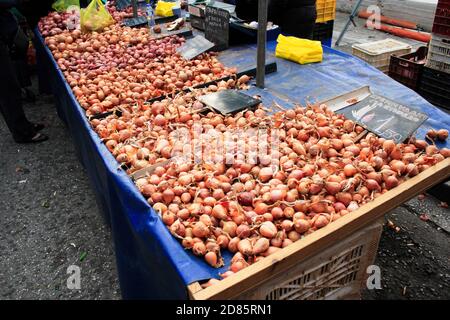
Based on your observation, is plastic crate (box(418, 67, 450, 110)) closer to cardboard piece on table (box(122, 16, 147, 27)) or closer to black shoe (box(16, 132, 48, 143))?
cardboard piece on table (box(122, 16, 147, 27))

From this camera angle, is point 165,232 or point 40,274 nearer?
point 165,232

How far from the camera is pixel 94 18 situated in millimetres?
4289

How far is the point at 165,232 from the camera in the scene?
1559 millimetres

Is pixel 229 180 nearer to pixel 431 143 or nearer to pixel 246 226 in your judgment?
pixel 246 226

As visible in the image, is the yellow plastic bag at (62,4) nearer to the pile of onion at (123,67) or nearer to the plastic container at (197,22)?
the pile of onion at (123,67)

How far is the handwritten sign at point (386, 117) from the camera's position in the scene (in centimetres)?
203

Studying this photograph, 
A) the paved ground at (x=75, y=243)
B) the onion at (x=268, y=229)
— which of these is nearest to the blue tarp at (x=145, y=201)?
the onion at (x=268, y=229)

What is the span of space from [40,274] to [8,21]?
2.50 meters

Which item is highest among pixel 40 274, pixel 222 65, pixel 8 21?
pixel 8 21

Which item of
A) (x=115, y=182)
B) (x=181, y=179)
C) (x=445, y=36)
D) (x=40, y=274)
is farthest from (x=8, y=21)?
(x=445, y=36)

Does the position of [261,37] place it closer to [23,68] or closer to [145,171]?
[145,171]

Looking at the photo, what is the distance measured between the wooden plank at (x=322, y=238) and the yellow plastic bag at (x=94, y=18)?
12.4 feet

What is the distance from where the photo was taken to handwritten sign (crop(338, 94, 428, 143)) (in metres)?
2.03

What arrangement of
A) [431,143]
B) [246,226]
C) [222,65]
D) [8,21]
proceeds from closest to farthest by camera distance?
1. [246,226]
2. [431,143]
3. [222,65]
4. [8,21]
